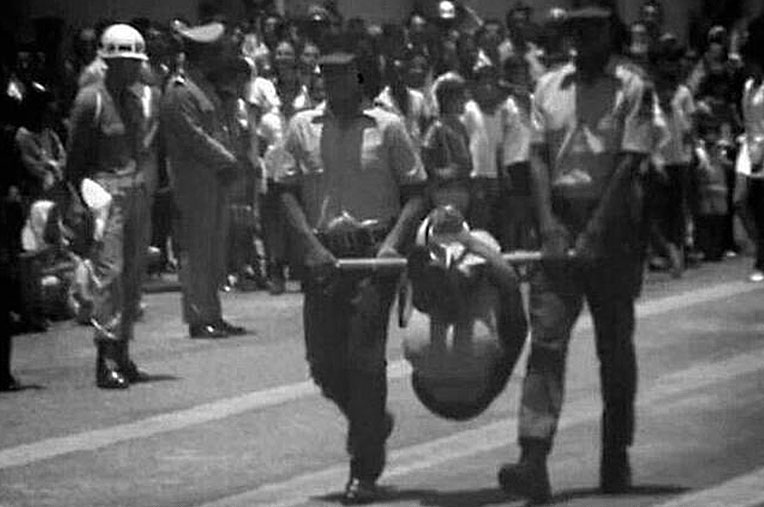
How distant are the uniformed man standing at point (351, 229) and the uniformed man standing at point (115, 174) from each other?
14.9ft

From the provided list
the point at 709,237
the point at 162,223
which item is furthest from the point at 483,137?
the point at 709,237

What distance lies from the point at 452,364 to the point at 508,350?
0.27m

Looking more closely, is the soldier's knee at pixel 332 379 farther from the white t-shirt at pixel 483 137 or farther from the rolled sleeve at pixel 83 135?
the white t-shirt at pixel 483 137

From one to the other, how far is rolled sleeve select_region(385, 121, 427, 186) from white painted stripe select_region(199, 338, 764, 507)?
1.43 metres

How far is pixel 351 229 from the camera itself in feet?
44.3

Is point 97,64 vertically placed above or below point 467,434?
above

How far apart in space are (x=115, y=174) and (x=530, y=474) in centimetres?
574

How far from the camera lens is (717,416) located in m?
16.1

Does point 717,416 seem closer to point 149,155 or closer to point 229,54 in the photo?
point 149,155

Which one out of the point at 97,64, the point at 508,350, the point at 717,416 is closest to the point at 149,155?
the point at 97,64

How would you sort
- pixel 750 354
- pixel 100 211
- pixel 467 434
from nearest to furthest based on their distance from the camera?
pixel 467 434 → pixel 100 211 → pixel 750 354

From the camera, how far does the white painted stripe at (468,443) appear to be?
13648 mm

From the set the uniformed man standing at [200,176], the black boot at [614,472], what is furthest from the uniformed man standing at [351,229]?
the uniformed man standing at [200,176]

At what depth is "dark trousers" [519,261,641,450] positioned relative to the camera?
13156 mm
